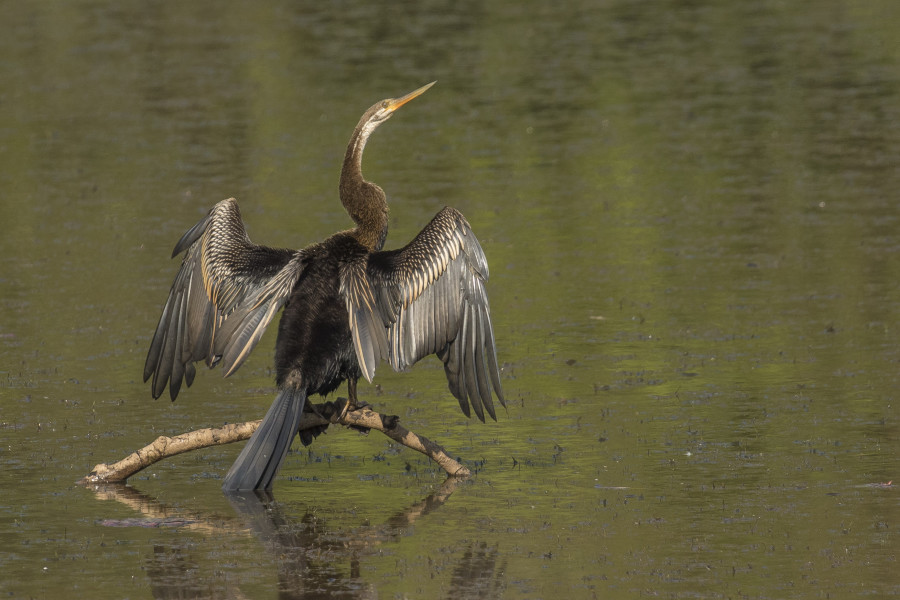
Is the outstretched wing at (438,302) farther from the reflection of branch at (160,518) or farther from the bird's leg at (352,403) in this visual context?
the reflection of branch at (160,518)

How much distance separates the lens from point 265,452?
24.8 ft

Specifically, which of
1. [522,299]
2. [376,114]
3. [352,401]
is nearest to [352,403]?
[352,401]

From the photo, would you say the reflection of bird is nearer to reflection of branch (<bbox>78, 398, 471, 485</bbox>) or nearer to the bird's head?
reflection of branch (<bbox>78, 398, 471, 485</bbox>)

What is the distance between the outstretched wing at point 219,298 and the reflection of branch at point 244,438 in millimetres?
320

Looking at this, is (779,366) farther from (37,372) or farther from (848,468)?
(37,372)

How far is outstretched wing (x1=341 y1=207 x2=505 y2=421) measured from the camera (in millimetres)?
8148

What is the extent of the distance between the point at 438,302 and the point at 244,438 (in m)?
1.18

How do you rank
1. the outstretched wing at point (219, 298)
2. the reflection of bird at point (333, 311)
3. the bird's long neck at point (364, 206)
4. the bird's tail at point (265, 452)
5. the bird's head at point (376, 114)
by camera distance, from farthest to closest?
the bird's head at point (376, 114) < the bird's long neck at point (364, 206) < the outstretched wing at point (219, 298) < the reflection of bird at point (333, 311) < the bird's tail at point (265, 452)

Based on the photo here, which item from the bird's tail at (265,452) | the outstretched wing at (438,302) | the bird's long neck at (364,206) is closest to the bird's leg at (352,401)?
the outstretched wing at (438,302)

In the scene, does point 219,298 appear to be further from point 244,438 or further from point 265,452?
point 265,452

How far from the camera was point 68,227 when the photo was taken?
1468 cm

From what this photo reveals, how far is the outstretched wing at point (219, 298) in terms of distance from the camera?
810 centimetres

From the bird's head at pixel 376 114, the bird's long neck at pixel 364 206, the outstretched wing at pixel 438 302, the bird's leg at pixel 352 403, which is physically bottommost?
the bird's leg at pixel 352 403

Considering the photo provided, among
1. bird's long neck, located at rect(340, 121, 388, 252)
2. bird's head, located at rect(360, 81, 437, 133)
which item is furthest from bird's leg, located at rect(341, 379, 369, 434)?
bird's head, located at rect(360, 81, 437, 133)
